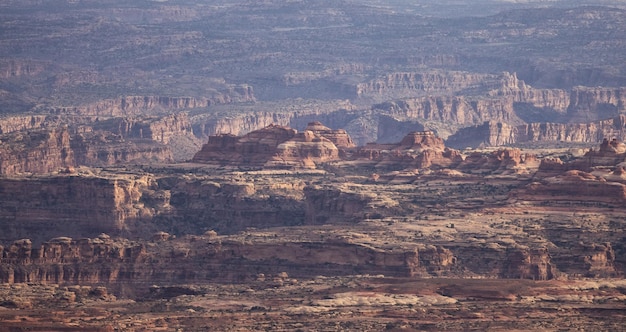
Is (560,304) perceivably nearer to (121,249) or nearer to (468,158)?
(121,249)

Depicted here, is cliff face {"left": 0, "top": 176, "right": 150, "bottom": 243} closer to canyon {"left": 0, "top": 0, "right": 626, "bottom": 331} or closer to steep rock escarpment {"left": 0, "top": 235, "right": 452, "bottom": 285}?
canyon {"left": 0, "top": 0, "right": 626, "bottom": 331}

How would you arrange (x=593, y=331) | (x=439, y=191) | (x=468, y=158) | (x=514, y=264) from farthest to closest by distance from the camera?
(x=468, y=158)
(x=439, y=191)
(x=514, y=264)
(x=593, y=331)

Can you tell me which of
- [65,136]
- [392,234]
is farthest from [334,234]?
[65,136]

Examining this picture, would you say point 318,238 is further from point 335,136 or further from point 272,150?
point 335,136

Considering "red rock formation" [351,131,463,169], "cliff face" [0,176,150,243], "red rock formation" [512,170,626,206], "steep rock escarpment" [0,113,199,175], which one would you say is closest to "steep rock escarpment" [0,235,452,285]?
"red rock formation" [512,170,626,206]

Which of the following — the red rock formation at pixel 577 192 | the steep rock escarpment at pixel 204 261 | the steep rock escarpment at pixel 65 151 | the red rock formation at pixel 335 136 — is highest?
the red rock formation at pixel 335 136

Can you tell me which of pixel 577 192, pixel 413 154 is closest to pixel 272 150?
pixel 413 154

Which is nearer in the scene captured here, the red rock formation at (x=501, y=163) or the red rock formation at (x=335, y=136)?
the red rock formation at (x=501, y=163)

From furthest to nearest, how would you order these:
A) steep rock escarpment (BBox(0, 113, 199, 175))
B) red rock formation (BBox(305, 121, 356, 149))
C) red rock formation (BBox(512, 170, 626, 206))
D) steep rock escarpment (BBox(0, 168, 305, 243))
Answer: steep rock escarpment (BBox(0, 113, 199, 175)), red rock formation (BBox(305, 121, 356, 149)), steep rock escarpment (BBox(0, 168, 305, 243)), red rock formation (BBox(512, 170, 626, 206))

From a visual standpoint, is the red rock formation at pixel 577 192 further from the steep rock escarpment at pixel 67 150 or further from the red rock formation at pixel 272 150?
the steep rock escarpment at pixel 67 150

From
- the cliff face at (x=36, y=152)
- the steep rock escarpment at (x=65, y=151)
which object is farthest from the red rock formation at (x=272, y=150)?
the cliff face at (x=36, y=152)

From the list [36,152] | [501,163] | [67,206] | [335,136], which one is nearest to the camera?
[67,206]
